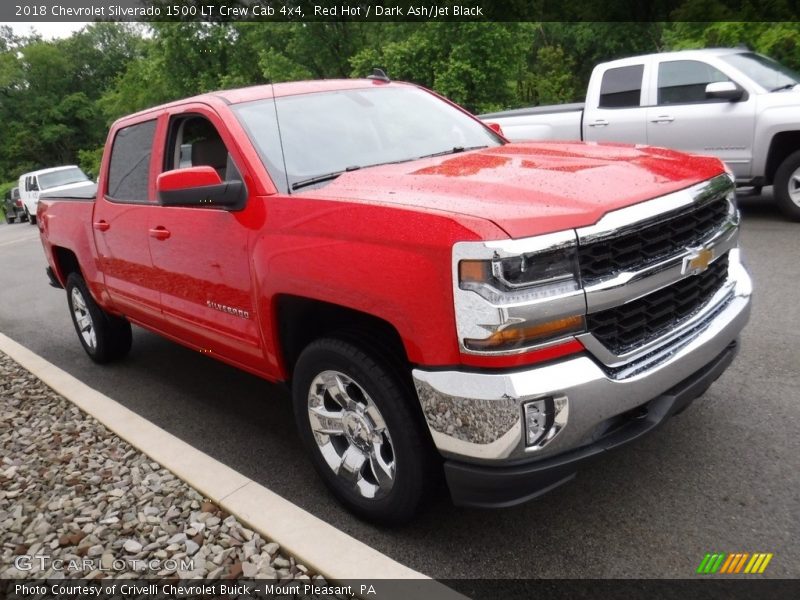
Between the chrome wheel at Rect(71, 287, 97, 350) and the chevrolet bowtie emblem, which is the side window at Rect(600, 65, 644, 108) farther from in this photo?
the chrome wheel at Rect(71, 287, 97, 350)

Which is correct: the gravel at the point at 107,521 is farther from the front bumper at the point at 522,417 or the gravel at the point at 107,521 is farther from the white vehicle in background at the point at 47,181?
the white vehicle in background at the point at 47,181

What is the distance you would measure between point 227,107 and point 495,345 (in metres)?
2.14

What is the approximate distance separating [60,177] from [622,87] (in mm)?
19832

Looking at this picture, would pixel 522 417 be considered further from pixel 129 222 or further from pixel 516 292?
pixel 129 222

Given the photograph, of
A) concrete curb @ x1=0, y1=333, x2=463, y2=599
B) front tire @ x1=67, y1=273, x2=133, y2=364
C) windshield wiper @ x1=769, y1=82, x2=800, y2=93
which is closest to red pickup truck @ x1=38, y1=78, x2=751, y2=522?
concrete curb @ x1=0, y1=333, x2=463, y2=599

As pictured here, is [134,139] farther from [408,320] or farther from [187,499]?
[408,320]

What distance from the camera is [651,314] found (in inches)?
105

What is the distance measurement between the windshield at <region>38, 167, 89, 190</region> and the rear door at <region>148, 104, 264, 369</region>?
800 inches

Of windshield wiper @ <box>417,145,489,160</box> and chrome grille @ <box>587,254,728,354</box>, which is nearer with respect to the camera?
chrome grille @ <box>587,254,728,354</box>

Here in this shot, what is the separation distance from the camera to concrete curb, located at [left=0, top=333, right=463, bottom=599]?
2598 mm

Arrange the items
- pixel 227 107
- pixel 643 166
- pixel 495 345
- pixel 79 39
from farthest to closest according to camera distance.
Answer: pixel 79 39 < pixel 227 107 < pixel 643 166 < pixel 495 345

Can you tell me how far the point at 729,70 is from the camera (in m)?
7.87

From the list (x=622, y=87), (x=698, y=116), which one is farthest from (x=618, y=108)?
(x=698, y=116)

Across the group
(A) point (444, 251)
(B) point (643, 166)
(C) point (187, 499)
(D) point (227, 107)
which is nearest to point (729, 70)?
(B) point (643, 166)
